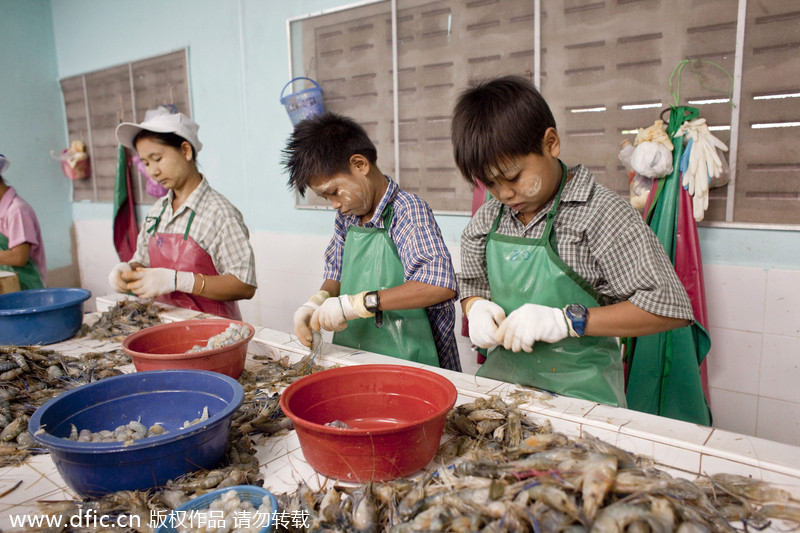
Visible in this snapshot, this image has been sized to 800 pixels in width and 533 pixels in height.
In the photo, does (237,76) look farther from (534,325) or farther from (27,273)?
(534,325)

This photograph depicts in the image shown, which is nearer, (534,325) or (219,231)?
(534,325)

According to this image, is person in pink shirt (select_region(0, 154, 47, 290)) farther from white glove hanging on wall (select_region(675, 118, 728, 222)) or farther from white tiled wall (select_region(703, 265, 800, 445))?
white tiled wall (select_region(703, 265, 800, 445))

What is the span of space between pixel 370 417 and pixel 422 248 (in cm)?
73

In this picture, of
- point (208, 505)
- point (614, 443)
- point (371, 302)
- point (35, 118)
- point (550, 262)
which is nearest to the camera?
point (208, 505)

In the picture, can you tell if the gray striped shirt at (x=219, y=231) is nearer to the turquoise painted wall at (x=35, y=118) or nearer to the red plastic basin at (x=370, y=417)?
the red plastic basin at (x=370, y=417)

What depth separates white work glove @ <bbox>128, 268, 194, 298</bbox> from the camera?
8.54 ft

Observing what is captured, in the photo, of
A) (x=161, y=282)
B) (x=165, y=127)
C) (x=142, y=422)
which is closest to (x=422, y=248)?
(x=142, y=422)

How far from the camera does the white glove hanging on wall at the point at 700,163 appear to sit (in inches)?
106

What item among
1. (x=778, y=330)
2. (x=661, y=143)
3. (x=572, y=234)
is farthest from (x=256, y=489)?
(x=778, y=330)

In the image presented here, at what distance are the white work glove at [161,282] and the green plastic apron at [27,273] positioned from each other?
1.75 metres

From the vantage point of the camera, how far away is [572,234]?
1705 mm

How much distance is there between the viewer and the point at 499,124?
60.9 inches

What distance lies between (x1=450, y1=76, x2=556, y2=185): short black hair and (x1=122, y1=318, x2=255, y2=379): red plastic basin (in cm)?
101

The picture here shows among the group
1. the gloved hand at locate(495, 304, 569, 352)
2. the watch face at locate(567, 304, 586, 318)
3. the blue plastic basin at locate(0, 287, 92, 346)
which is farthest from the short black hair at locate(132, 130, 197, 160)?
the watch face at locate(567, 304, 586, 318)
